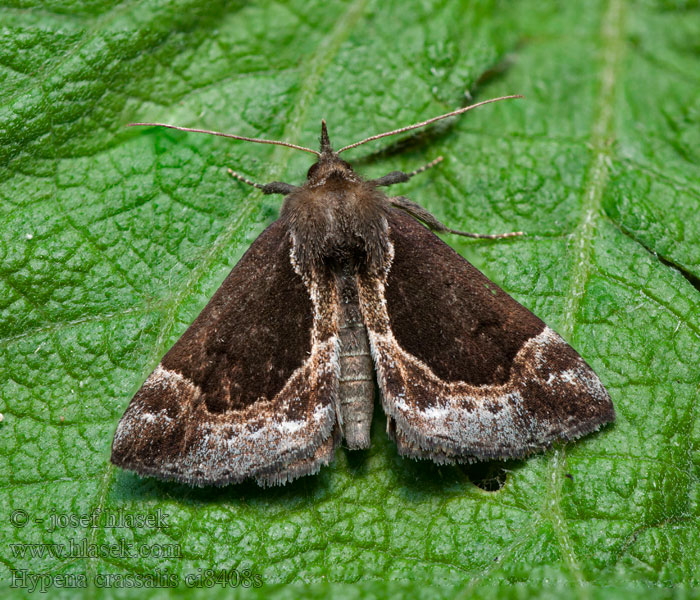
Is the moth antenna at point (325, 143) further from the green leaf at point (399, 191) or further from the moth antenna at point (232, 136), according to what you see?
the green leaf at point (399, 191)

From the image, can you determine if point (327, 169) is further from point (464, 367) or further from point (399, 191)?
point (464, 367)

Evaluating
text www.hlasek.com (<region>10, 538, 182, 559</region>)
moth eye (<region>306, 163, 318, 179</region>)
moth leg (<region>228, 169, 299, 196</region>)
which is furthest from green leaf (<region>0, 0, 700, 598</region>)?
moth eye (<region>306, 163, 318, 179</region>)

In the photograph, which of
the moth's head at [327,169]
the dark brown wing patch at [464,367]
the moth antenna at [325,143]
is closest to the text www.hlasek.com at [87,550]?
the dark brown wing patch at [464,367]

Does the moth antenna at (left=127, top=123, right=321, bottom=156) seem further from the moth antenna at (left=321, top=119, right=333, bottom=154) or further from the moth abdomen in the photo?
the moth abdomen

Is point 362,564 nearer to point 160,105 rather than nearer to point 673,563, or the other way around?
point 673,563

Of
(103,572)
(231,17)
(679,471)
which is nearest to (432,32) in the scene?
(231,17)

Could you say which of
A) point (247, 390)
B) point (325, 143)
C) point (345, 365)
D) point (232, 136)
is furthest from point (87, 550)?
point (325, 143)

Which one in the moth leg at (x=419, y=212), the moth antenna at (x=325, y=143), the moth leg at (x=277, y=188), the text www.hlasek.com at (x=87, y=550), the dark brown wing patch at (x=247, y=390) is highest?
the moth antenna at (x=325, y=143)
